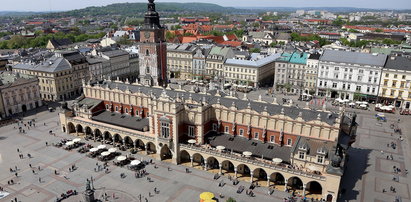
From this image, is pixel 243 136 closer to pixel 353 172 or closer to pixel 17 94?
pixel 353 172

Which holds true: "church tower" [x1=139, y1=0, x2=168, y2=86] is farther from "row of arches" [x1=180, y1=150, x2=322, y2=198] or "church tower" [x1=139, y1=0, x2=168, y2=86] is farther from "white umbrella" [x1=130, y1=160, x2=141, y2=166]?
"row of arches" [x1=180, y1=150, x2=322, y2=198]

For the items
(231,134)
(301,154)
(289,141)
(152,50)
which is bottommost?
(231,134)

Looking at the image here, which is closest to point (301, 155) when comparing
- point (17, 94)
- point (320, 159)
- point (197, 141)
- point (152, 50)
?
point (320, 159)

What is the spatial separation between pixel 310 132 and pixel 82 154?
190ft

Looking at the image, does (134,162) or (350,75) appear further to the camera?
(350,75)

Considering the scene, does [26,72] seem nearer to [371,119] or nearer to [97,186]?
[97,186]

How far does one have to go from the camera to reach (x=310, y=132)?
68.6 metres

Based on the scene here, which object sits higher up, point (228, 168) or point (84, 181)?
point (228, 168)

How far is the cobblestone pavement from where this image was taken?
6359 cm

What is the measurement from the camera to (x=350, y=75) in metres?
125

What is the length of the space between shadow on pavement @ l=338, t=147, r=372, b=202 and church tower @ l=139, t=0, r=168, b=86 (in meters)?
67.0

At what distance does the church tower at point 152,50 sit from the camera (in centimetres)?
10550

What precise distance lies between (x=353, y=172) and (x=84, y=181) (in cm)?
6222

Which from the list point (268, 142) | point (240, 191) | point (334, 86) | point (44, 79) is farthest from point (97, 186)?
point (334, 86)
